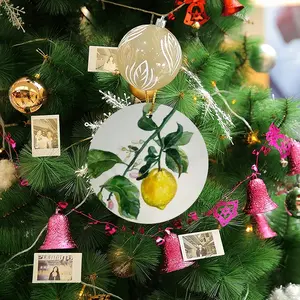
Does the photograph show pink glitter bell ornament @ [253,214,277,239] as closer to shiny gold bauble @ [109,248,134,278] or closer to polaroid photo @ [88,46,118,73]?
shiny gold bauble @ [109,248,134,278]

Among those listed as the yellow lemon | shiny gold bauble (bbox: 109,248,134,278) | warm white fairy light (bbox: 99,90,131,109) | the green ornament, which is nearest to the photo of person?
shiny gold bauble (bbox: 109,248,134,278)

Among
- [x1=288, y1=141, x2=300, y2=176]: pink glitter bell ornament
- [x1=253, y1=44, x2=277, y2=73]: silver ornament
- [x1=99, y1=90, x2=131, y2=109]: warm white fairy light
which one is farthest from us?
[x1=253, y1=44, x2=277, y2=73]: silver ornament

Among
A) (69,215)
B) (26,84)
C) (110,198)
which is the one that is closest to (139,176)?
(110,198)

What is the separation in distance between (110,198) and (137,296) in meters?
0.27

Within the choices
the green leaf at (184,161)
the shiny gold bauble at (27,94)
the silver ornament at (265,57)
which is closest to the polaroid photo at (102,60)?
the shiny gold bauble at (27,94)

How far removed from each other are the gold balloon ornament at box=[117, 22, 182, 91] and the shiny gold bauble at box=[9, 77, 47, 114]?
177mm

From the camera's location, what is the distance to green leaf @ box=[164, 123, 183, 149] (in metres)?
0.90

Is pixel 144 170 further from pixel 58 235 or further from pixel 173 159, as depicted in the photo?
pixel 58 235

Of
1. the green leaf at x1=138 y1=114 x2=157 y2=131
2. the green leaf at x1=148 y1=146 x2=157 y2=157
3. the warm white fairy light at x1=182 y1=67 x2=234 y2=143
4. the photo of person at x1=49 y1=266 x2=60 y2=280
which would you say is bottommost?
the photo of person at x1=49 y1=266 x2=60 y2=280

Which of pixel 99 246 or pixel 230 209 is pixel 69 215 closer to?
pixel 99 246

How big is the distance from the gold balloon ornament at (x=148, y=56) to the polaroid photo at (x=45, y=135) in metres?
0.18

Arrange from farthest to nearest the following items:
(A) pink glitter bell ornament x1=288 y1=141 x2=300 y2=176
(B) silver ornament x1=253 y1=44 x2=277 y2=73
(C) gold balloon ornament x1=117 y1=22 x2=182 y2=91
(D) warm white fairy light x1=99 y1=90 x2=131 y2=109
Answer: (B) silver ornament x1=253 y1=44 x2=277 y2=73 → (A) pink glitter bell ornament x1=288 y1=141 x2=300 y2=176 → (D) warm white fairy light x1=99 y1=90 x2=131 y2=109 → (C) gold balloon ornament x1=117 y1=22 x2=182 y2=91

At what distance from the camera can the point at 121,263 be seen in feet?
2.88

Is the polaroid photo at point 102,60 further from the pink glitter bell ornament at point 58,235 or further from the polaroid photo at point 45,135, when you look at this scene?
the pink glitter bell ornament at point 58,235
